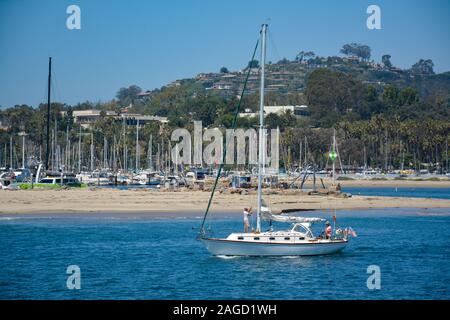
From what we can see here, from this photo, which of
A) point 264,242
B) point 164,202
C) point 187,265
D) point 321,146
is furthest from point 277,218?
point 321,146

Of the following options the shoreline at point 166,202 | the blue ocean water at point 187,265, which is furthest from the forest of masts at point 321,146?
the blue ocean water at point 187,265

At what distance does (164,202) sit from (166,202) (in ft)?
0.63

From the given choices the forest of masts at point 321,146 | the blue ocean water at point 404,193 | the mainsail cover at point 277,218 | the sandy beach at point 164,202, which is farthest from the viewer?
the forest of masts at point 321,146

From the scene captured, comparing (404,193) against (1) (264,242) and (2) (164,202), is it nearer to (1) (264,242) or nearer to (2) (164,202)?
(2) (164,202)

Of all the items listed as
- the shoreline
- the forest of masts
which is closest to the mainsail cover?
the shoreline

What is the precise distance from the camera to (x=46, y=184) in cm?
9894

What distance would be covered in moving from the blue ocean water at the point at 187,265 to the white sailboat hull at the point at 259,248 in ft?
1.39

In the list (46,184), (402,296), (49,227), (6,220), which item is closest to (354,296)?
(402,296)

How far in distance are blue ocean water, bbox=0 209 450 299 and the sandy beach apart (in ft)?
32.1

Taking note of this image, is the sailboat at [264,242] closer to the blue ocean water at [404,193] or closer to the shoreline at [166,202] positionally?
the shoreline at [166,202]

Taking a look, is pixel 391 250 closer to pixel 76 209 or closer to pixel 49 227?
pixel 49 227

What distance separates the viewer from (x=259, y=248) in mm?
44469

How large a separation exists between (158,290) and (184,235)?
62.3ft

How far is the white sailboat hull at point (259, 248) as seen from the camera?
4432cm
